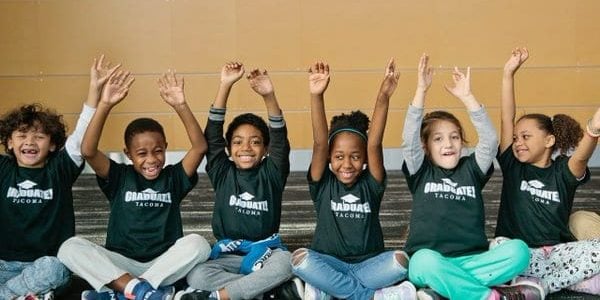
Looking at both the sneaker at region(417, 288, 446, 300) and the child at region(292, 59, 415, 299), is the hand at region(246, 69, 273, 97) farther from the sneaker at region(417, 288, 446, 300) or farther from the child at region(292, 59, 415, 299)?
the sneaker at region(417, 288, 446, 300)

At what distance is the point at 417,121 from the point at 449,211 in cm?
34

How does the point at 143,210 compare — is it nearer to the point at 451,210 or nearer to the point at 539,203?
the point at 451,210

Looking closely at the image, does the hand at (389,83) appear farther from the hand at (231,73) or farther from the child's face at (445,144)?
the hand at (231,73)

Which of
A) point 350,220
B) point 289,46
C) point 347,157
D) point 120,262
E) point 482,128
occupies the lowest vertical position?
point 120,262

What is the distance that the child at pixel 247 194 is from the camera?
2906mm

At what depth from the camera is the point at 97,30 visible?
6.68 m

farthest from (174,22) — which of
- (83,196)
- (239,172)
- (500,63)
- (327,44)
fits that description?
(239,172)

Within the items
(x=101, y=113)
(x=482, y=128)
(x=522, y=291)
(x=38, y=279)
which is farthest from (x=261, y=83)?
(x=522, y=291)

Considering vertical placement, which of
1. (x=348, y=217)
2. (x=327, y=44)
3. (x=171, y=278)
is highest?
(x=327, y=44)

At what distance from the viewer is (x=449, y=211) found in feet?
9.77

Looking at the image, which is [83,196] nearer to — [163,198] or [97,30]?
[97,30]

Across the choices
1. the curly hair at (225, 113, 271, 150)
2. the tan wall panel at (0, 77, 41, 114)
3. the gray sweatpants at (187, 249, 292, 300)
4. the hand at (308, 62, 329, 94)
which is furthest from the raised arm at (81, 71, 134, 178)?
the tan wall panel at (0, 77, 41, 114)

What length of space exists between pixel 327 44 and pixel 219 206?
3.79 metres

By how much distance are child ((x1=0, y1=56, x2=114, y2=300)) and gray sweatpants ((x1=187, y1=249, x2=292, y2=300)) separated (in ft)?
1.78
